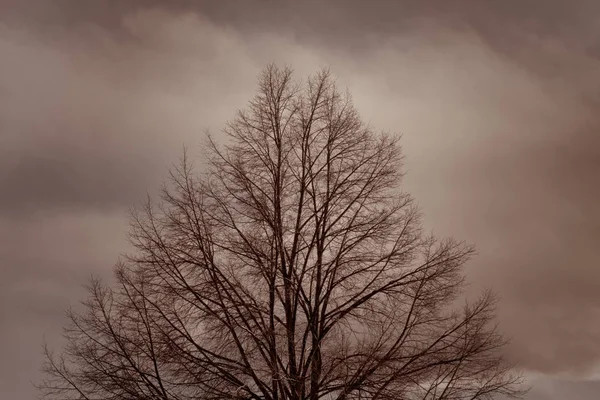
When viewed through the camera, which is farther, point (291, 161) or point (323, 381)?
point (291, 161)

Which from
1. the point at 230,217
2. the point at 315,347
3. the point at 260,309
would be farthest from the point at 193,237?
the point at 315,347

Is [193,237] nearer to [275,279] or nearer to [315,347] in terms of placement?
[275,279]

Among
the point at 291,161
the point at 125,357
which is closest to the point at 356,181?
the point at 291,161

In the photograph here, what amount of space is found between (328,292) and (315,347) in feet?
3.89

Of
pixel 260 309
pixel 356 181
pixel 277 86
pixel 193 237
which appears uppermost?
pixel 277 86

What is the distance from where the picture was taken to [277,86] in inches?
685

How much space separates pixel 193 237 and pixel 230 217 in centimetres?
92

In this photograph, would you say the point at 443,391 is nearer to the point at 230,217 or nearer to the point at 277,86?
the point at 230,217

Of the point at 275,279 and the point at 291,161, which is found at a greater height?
the point at 291,161

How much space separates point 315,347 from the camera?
15.6 m

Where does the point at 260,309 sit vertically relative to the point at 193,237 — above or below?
below

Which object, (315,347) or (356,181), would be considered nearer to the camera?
(315,347)

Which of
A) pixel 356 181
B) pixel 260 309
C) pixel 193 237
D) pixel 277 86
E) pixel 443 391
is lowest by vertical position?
pixel 443 391

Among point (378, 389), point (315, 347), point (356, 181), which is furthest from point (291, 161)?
point (378, 389)
